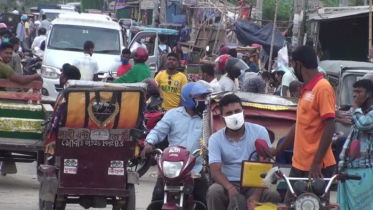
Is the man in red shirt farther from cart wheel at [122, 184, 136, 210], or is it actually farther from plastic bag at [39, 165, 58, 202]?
plastic bag at [39, 165, 58, 202]

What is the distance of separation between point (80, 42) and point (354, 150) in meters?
11.5

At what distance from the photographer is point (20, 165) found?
13.2m

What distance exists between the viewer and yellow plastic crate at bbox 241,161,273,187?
6520 mm

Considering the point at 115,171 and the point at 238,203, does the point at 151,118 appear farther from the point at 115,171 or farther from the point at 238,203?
the point at 238,203

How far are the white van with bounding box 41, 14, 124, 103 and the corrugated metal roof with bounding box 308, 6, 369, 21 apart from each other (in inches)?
254

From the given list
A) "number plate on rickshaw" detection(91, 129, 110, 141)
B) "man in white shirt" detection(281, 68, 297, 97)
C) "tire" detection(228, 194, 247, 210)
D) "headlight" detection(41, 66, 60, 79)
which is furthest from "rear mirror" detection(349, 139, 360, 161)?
"headlight" detection(41, 66, 60, 79)

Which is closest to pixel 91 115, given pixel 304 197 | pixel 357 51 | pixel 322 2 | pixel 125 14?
pixel 304 197

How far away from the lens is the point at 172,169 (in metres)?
6.98

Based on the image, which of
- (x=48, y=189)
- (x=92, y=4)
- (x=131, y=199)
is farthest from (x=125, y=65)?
(x=92, y=4)

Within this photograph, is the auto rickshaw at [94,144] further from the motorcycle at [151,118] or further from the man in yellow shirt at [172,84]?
the man in yellow shirt at [172,84]

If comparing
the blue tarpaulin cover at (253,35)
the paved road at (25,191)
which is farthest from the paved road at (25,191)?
the blue tarpaulin cover at (253,35)

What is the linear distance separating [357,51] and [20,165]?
46.0 ft

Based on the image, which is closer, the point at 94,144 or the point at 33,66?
the point at 94,144

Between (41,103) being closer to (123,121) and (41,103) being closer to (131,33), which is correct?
(123,121)
